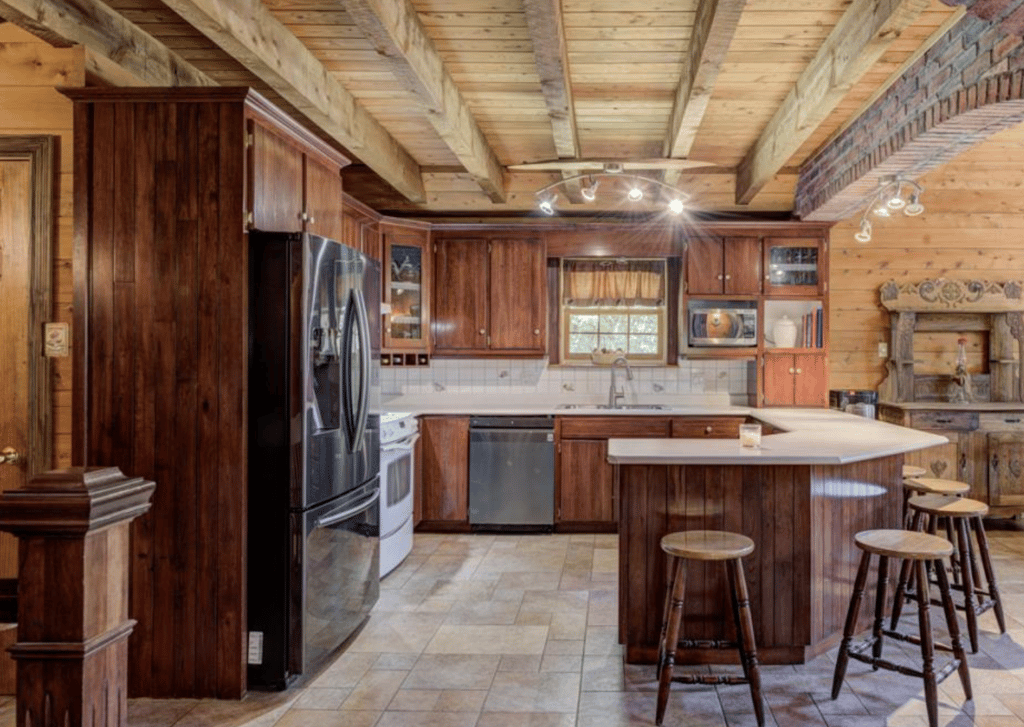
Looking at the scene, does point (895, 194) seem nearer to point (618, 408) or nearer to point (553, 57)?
point (553, 57)

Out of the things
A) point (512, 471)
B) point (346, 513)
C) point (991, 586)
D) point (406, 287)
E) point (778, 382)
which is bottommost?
point (991, 586)

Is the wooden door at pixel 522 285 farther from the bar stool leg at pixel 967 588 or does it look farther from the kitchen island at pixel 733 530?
the bar stool leg at pixel 967 588

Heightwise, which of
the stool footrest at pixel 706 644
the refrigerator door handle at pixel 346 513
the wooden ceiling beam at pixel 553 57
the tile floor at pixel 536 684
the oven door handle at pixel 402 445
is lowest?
the tile floor at pixel 536 684

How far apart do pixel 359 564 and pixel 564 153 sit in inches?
102

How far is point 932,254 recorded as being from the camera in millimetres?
6012

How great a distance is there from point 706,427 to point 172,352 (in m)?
3.72

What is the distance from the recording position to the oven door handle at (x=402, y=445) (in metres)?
4.34

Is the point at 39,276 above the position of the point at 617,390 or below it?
above

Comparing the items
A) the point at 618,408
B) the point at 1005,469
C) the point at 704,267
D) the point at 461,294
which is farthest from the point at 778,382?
the point at 461,294

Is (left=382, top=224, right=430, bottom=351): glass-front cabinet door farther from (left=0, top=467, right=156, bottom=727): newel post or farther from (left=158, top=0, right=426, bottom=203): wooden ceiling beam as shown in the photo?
(left=0, top=467, right=156, bottom=727): newel post

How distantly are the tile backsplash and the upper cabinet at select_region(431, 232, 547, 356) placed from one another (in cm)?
31

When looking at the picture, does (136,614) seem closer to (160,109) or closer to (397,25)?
(160,109)

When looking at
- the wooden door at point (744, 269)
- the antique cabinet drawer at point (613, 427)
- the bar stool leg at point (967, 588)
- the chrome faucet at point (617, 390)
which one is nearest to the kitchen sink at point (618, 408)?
the chrome faucet at point (617, 390)

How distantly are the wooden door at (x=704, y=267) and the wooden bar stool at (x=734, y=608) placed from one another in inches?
120
